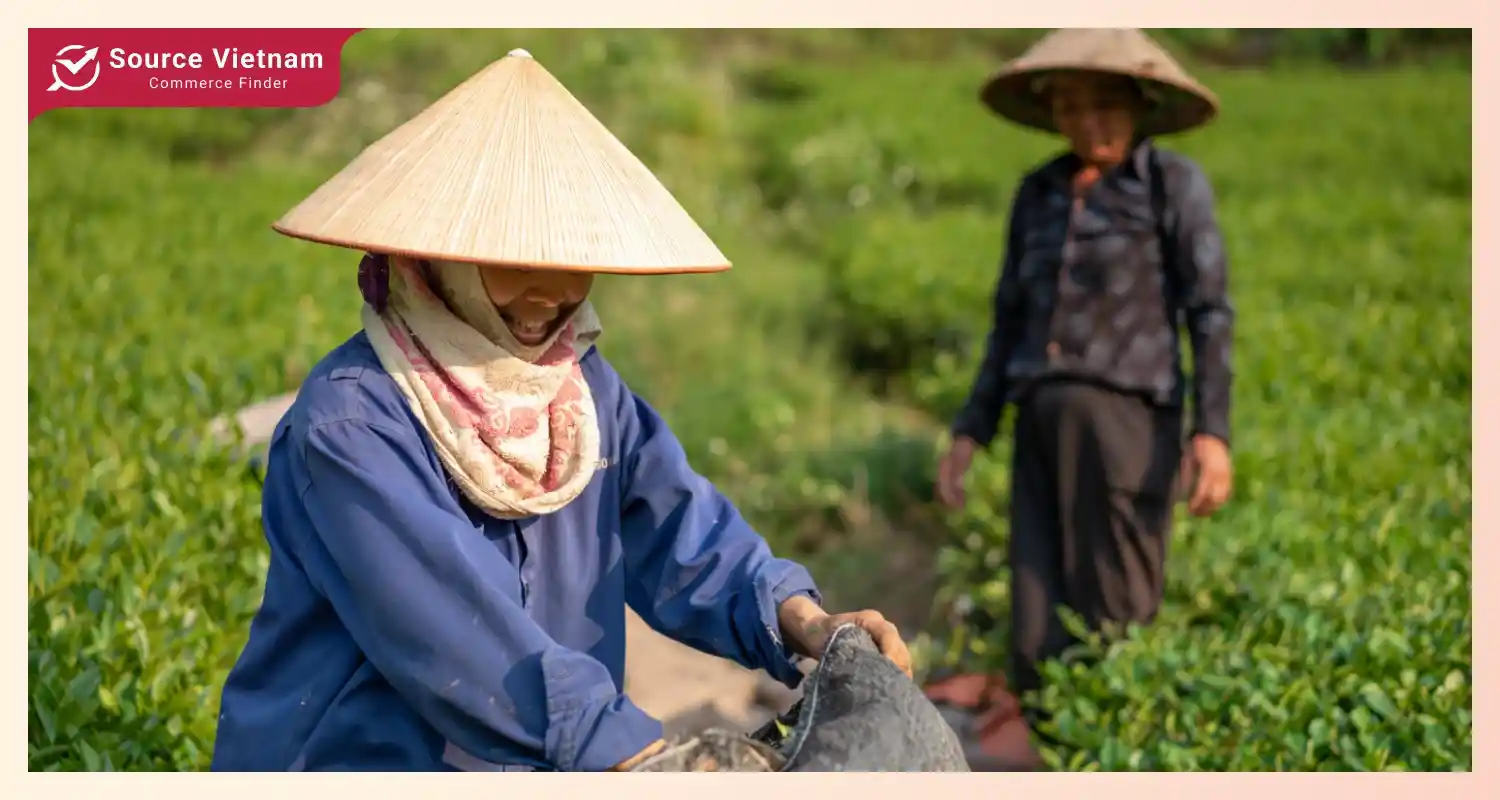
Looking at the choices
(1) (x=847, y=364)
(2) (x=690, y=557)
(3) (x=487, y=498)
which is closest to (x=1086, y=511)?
(2) (x=690, y=557)

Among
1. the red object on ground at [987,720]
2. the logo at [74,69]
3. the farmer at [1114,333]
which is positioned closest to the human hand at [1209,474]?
the farmer at [1114,333]

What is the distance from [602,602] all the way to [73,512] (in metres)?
2.01

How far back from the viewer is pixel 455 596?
2.06 m

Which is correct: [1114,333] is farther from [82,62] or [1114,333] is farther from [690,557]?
[82,62]

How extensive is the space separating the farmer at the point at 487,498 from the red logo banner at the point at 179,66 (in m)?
1.32

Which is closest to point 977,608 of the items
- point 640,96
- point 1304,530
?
point 1304,530

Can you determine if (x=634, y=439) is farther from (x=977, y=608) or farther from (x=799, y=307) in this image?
(x=799, y=307)

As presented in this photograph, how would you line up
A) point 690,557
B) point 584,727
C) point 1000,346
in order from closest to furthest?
point 584,727 < point 690,557 < point 1000,346

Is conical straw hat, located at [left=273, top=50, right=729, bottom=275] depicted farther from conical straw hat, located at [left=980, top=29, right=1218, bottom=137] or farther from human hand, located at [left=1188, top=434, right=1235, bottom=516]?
human hand, located at [left=1188, top=434, right=1235, bottom=516]

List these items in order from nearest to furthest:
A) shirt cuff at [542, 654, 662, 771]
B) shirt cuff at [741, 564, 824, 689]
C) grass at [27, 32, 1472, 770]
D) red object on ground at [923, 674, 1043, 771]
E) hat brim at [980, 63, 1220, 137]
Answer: shirt cuff at [542, 654, 662, 771], shirt cuff at [741, 564, 824, 689], grass at [27, 32, 1472, 770], hat brim at [980, 63, 1220, 137], red object on ground at [923, 674, 1043, 771]

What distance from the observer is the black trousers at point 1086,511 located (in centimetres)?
432

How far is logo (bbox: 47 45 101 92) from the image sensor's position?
3385 mm

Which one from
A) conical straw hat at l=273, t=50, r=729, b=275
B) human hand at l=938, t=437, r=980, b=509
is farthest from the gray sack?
human hand at l=938, t=437, r=980, b=509

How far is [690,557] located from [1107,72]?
2332mm
